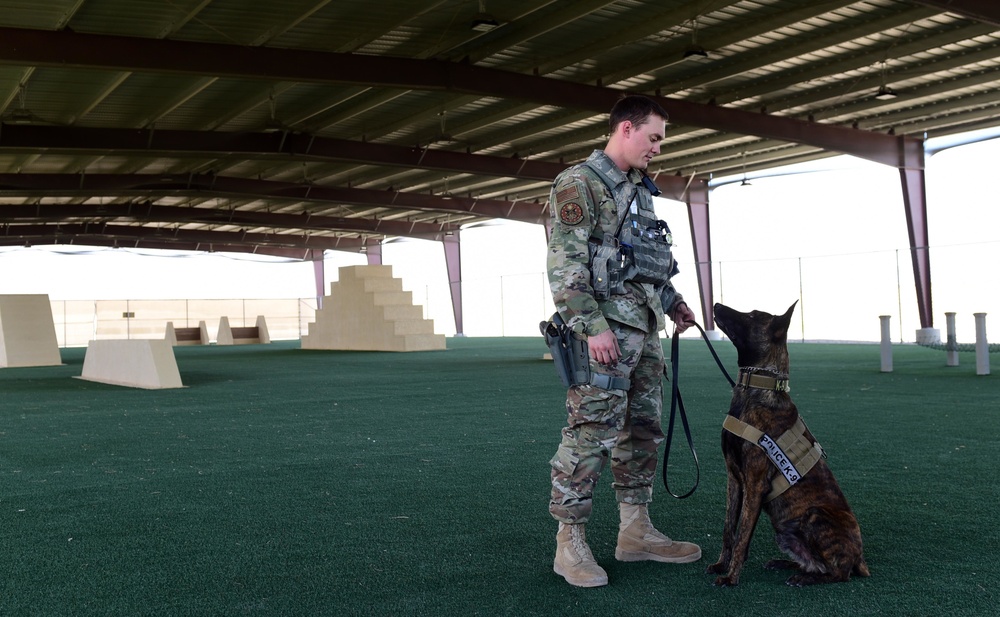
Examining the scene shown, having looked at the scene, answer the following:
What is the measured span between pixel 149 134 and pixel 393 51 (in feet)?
20.8

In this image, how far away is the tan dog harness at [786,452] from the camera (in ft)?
9.05

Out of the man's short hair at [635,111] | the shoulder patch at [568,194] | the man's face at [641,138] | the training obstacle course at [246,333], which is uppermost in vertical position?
the man's short hair at [635,111]

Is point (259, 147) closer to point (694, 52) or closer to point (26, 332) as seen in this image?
point (26, 332)

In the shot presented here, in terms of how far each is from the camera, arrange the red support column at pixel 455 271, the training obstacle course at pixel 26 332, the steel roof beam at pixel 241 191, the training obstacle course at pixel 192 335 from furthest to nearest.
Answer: the red support column at pixel 455 271, the training obstacle course at pixel 192 335, the steel roof beam at pixel 241 191, the training obstacle course at pixel 26 332

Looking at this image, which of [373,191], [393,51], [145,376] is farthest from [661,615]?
[373,191]

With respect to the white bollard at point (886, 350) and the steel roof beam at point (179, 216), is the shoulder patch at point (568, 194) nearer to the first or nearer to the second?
the white bollard at point (886, 350)

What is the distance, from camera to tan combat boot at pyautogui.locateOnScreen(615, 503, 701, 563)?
10.4 feet

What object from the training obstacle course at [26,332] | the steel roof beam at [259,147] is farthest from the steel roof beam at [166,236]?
the steel roof beam at [259,147]

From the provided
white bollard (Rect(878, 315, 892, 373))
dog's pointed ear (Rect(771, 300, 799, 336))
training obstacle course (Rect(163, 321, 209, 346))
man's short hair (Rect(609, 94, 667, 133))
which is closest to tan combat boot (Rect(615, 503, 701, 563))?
dog's pointed ear (Rect(771, 300, 799, 336))

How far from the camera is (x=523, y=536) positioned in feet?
11.6

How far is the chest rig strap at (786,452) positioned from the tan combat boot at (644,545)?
0.50 meters

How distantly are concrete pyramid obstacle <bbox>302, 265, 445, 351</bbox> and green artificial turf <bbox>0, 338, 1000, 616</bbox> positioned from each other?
44.7 ft

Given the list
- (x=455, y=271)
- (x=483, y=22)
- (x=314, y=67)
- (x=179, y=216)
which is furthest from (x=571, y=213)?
(x=455, y=271)

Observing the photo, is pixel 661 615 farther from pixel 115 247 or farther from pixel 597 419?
pixel 115 247
